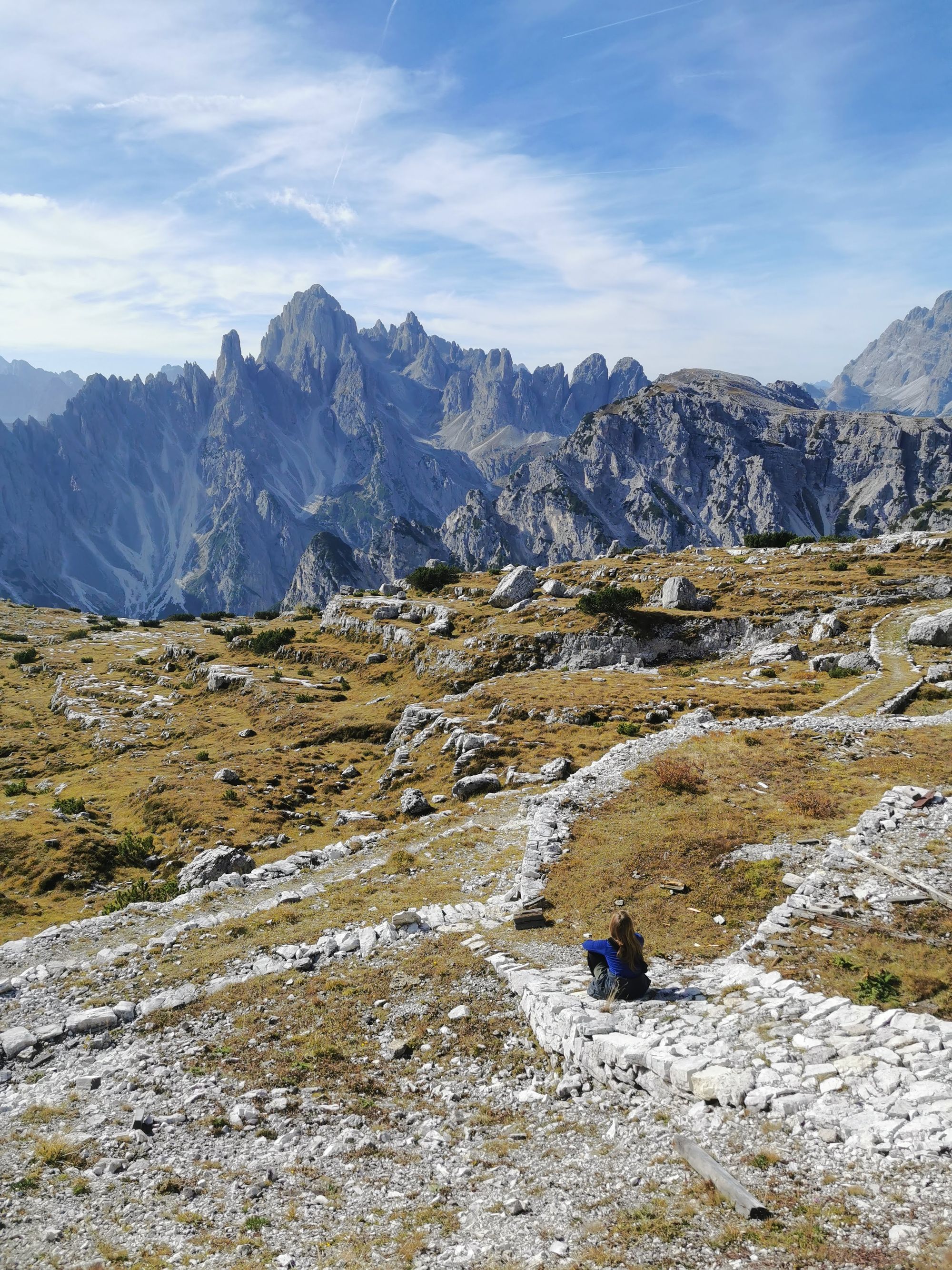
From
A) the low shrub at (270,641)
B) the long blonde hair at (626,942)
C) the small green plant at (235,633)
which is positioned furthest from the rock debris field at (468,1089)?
the small green plant at (235,633)

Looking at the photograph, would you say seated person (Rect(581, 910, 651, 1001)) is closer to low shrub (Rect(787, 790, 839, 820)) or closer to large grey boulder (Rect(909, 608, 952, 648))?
low shrub (Rect(787, 790, 839, 820))

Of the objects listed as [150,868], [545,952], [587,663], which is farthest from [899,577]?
[150,868]

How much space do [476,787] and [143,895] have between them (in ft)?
53.5

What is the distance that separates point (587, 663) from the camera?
6178 cm

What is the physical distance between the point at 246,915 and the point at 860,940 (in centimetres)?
1914

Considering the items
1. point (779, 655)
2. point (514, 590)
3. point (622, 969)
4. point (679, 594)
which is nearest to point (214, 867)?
point (622, 969)

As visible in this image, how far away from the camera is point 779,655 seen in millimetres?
55906

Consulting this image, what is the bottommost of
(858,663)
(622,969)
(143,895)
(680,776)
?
(143,895)

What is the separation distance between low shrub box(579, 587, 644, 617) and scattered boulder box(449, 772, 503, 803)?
33.4 meters

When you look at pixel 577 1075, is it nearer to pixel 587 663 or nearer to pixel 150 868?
pixel 150 868

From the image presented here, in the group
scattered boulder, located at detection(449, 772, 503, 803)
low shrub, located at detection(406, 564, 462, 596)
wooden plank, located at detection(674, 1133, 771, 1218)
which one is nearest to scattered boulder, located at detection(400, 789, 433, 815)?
scattered boulder, located at detection(449, 772, 503, 803)

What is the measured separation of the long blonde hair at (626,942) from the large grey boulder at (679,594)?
60448mm

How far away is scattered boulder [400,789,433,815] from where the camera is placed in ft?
112

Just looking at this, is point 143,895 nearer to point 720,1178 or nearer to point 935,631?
point 720,1178
